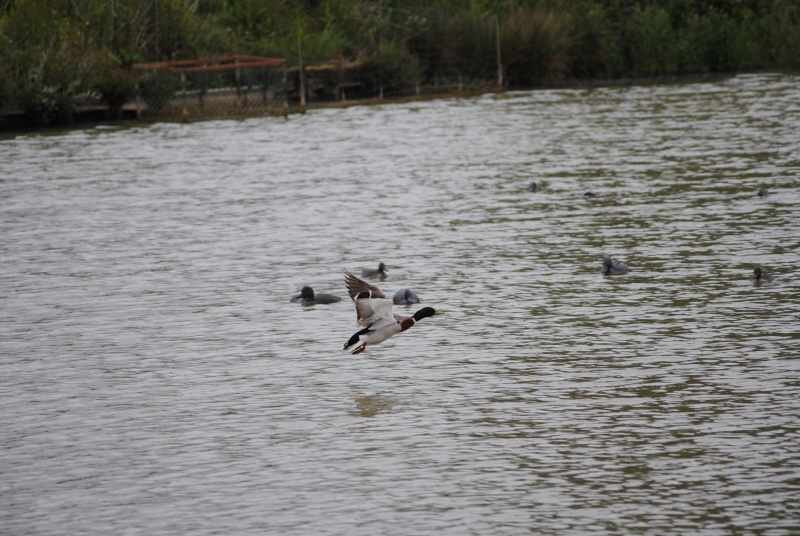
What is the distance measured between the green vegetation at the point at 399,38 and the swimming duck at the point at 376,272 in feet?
67.7

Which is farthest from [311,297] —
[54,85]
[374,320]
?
[54,85]

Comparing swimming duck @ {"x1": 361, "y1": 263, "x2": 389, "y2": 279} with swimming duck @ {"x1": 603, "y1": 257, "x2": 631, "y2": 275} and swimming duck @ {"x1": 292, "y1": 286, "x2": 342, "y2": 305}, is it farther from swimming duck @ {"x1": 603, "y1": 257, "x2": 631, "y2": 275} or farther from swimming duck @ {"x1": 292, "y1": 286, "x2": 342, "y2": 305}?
swimming duck @ {"x1": 603, "y1": 257, "x2": 631, "y2": 275}

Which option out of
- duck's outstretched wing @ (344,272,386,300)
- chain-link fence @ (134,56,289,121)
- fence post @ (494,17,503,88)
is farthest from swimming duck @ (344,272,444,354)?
fence post @ (494,17,503,88)

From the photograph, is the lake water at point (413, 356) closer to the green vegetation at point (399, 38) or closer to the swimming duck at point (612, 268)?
the swimming duck at point (612, 268)

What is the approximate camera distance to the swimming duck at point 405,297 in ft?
37.4

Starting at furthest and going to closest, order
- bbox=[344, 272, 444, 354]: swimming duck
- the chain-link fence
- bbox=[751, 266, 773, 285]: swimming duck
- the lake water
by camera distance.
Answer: the chain-link fence → bbox=[751, 266, 773, 285]: swimming duck → bbox=[344, 272, 444, 354]: swimming duck → the lake water

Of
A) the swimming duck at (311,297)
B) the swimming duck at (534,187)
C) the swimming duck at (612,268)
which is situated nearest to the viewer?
the swimming duck at (311,297)

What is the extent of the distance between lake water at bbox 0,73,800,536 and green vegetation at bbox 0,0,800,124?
42.1ft

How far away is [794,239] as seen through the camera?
45.1ft

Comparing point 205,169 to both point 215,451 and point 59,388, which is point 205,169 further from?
point 215,451

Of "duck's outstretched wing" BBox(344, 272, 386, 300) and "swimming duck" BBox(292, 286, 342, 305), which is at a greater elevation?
"duck's outstretched wing" BBox(344, 272, 386, 300)

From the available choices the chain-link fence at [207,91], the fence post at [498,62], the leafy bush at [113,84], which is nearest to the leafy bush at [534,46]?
the fence post at [498,62]

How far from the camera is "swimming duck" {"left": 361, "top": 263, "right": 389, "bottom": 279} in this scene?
12594 mm

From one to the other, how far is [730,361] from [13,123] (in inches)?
1038
